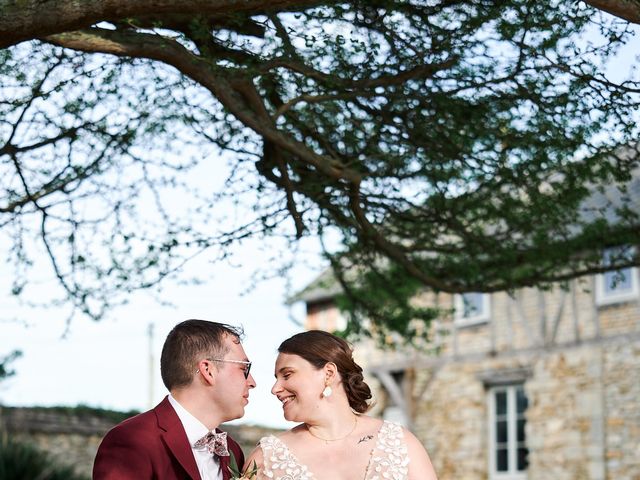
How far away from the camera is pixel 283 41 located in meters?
5.52

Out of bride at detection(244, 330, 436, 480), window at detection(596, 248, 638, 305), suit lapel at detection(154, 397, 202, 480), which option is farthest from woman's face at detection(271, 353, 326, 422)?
window at detection(596, 248, 638, 305)

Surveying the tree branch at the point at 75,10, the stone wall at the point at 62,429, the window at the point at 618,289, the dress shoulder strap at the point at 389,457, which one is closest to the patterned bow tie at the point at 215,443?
the dress shoulder strap at the point at 389,457

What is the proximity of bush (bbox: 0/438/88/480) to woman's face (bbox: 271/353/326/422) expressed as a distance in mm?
9370

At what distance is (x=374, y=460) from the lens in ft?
13.4

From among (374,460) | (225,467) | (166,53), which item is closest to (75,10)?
(166,53)

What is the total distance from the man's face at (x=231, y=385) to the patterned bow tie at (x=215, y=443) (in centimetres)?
7

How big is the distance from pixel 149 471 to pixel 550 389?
17.4 meters

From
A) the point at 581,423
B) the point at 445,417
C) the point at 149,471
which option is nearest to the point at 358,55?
the point at 149,471

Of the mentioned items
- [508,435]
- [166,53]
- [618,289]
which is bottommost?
[508,435]

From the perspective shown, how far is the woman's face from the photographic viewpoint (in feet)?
13.3

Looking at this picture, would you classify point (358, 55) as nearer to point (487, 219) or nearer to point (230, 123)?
point (230, 123)

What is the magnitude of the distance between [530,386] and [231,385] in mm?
17449

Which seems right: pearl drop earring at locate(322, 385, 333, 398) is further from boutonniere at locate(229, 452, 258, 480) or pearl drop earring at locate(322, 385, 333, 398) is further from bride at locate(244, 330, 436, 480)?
boutonniere at locate(229, 452, 258, 480)

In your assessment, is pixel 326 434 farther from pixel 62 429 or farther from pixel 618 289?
pixel 618 289
